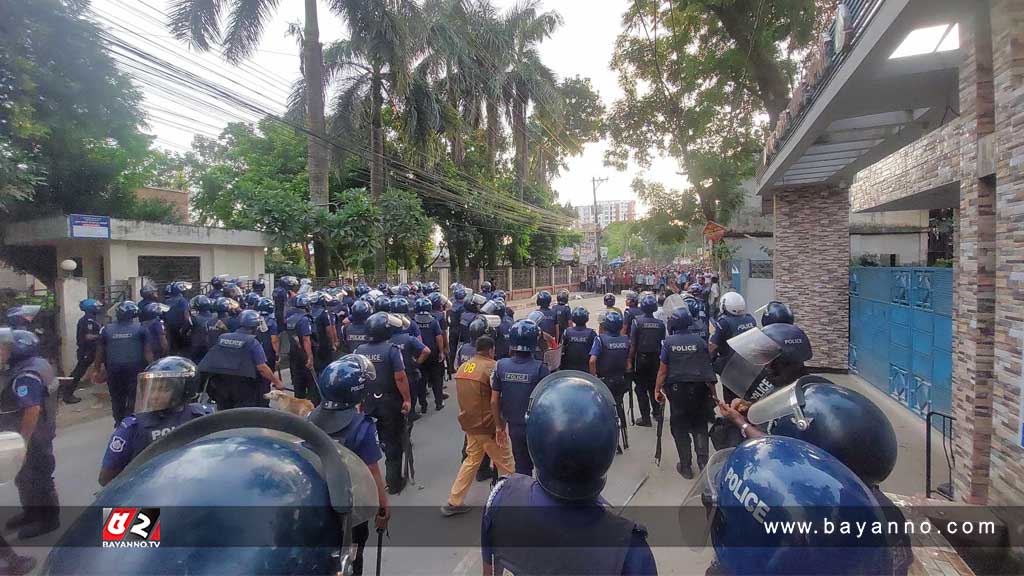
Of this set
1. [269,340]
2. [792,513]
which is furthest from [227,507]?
[269,340]

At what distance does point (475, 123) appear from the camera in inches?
949

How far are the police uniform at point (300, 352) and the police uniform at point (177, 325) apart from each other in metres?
1.61

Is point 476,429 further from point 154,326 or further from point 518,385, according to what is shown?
point 154,326

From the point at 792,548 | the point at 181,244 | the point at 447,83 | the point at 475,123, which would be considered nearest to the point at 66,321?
the point at 181,244

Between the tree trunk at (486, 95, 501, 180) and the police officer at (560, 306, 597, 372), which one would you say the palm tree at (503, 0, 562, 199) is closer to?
the tree trunk at (486, 95, 501, 180)

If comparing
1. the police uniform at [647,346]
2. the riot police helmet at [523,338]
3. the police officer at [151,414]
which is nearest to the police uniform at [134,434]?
the police officer at [151,414]

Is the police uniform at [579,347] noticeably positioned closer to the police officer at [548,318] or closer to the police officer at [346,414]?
the police officer at [548,318]

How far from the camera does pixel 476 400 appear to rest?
4.28m

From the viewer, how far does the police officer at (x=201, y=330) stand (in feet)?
22.7

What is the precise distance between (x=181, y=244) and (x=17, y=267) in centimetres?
518

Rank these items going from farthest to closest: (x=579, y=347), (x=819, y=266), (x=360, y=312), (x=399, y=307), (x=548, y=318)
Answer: (x=819, y=266) → (x=548, y=318) → (x=399, y=307) → (x=360, y=312) → (x=579, y=347)

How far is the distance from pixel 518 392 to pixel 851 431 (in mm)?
2336

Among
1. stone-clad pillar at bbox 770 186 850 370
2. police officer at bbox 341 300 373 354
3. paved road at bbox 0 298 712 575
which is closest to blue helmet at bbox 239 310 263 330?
police officer at bbox 341 300 373 354

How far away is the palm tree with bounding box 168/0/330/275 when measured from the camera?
12.8 metres
